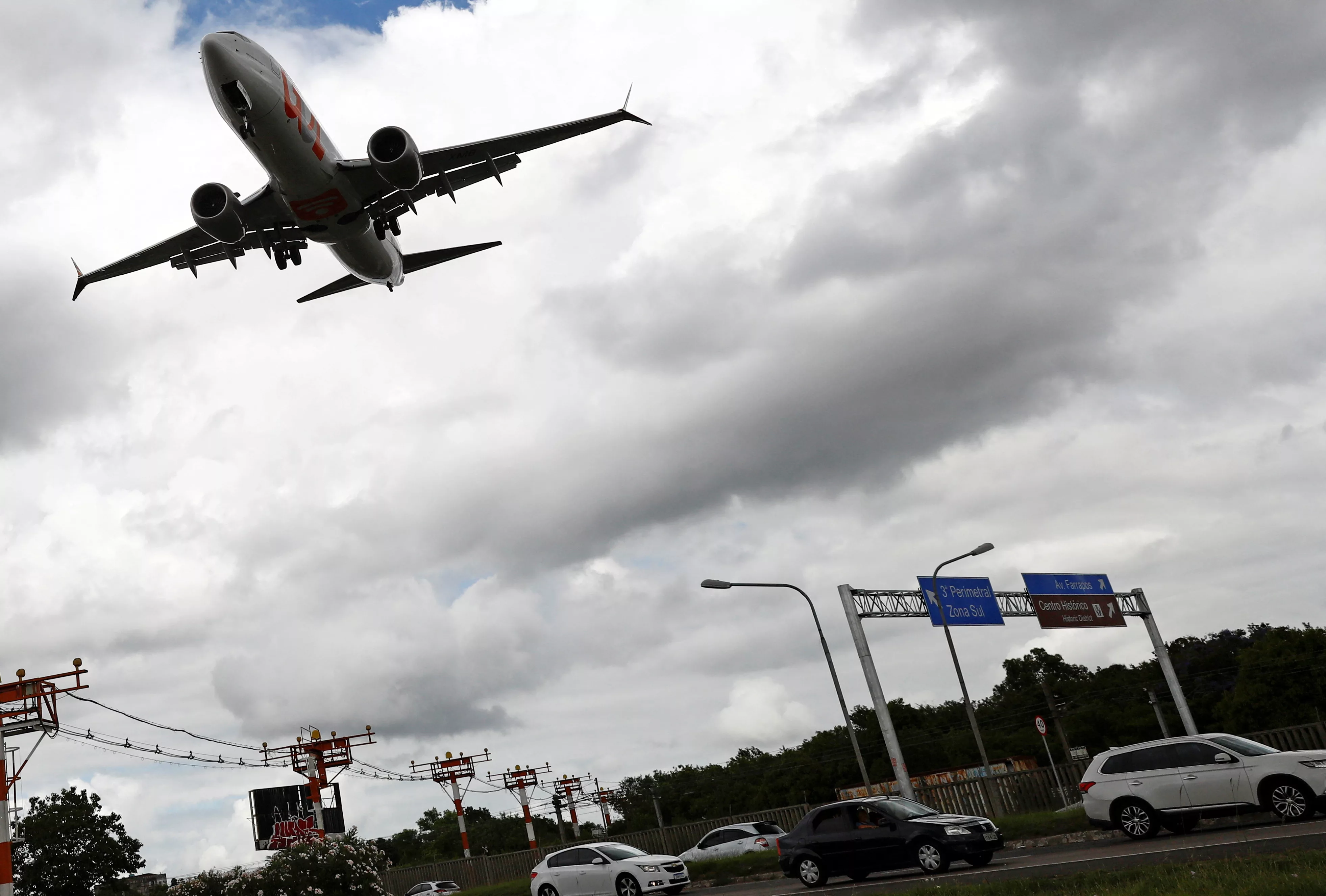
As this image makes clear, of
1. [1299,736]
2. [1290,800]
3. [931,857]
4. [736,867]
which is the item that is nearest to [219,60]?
[931,857]

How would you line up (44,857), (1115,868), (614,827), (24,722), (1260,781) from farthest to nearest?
(614,827) → (44,857) → (24,722) → (1260,781) → (1115,868)

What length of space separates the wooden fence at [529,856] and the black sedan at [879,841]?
26.0 ft

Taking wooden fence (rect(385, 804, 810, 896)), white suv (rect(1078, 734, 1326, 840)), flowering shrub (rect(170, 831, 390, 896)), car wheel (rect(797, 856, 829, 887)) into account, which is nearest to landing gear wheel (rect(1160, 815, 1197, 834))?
white suv (rect(1078, 734, 1326, 840))

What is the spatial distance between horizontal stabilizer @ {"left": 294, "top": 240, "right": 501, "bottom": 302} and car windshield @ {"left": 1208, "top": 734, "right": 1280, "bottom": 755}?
65.7ft

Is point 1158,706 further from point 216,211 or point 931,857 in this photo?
point 216,211

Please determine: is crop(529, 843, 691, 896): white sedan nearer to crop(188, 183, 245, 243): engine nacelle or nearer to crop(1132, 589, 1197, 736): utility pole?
crop(188, 183, 245, 243): engine nacelle

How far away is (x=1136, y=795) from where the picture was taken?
634 inches

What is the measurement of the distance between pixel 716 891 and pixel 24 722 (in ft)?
71.6

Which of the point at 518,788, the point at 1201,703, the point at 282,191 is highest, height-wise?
→ the point at 282,191

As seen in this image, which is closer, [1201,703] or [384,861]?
A: [384,861]

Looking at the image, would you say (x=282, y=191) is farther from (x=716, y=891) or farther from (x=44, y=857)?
(x=44, y=857)

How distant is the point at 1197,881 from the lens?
1041cm

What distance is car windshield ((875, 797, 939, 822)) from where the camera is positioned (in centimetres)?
1770

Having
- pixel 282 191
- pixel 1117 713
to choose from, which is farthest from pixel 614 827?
pixel 282 191
